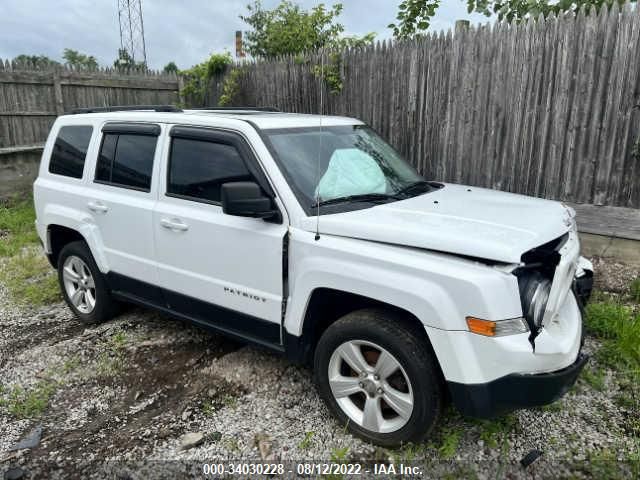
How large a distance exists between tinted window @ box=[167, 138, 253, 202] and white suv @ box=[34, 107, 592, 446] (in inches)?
0.5

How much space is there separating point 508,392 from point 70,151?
4.12 m

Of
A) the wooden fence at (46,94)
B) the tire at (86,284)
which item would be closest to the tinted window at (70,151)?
the tire at (86,284)

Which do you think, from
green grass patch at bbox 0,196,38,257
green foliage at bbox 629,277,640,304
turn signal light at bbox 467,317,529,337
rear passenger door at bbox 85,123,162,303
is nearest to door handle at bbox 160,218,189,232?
rear passenger door at bbox 85,123,162,303

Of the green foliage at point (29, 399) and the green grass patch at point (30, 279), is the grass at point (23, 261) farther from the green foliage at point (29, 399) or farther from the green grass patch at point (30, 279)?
the green foliage at point (29, 399)

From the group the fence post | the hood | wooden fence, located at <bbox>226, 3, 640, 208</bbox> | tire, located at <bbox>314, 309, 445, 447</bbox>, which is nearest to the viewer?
the hood

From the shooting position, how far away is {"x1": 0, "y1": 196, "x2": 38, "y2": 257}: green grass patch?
7.13 m

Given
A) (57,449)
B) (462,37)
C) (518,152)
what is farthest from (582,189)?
(57,449)

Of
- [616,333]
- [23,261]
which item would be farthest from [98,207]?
[616,333]

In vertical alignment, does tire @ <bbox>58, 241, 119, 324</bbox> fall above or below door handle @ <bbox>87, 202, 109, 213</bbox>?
below

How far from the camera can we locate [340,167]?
11.0 ft

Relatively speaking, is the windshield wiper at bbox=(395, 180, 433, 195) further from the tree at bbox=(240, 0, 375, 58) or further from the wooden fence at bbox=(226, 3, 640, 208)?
the tree at bbox=(240, 0, 375, 58)

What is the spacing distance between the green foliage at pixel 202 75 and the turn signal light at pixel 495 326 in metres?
7.93

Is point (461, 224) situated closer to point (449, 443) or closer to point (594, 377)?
point (449, 443)

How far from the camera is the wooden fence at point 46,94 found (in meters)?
8.85
